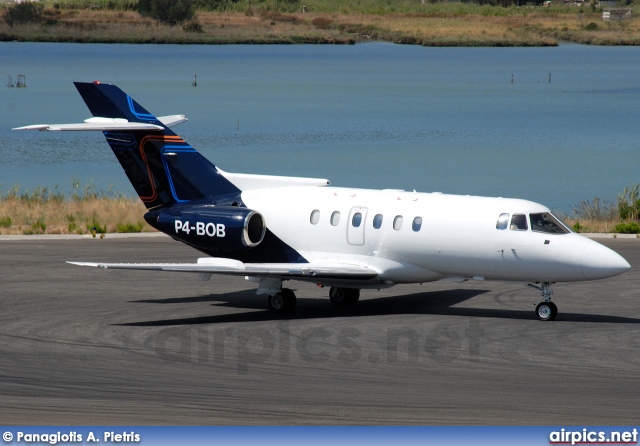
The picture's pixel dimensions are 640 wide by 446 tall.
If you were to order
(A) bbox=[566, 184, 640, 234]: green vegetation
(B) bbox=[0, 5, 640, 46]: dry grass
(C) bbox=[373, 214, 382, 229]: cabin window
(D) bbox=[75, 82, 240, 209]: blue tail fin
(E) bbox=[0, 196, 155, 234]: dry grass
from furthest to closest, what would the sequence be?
(B) bbox=[0, 5, 640, 46]: dry grass → (E) bbox=[0, 196, 155, 234]: dry grass → (A) bbox=[566, 184, 640, 234]: green vegetation → (D) bbox=[75, 82, 240, 209]: blue tail fin → (C) bbox=[373, 214, 382, 229]: cabin window

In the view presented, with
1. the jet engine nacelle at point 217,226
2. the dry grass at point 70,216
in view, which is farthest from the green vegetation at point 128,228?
the jet engine nacelle at point 217,226

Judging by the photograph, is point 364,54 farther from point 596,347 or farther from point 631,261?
point 596,347

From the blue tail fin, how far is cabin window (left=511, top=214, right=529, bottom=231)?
634 cm

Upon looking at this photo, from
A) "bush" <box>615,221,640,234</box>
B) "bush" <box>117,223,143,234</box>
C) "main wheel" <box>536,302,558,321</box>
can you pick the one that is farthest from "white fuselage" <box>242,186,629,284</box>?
"bush" <box>615,221,640,234</box>

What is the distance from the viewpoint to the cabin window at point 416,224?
2188 centimetres

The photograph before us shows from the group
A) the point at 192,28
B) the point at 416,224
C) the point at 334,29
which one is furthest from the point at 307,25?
the point at 416,224

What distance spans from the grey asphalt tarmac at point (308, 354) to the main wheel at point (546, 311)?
0.17 metres

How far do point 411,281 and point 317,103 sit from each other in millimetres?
66150

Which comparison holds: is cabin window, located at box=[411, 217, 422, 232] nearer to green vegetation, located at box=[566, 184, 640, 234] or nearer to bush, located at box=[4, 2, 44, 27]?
green vegetation, located at box=[566, 184, 640, 234]

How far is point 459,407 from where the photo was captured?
15242 mm

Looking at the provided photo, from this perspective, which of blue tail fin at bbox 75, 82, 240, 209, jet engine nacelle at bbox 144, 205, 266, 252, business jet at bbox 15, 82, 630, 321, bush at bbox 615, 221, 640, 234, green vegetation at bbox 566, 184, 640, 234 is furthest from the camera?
green vegetation at bbox 566, 184, 640, 234

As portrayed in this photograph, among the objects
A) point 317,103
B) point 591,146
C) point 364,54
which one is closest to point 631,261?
point 591,146

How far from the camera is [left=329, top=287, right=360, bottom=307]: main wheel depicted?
2362cm

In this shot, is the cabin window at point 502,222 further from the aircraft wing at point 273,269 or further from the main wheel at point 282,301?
the main wheel at point 282,301
